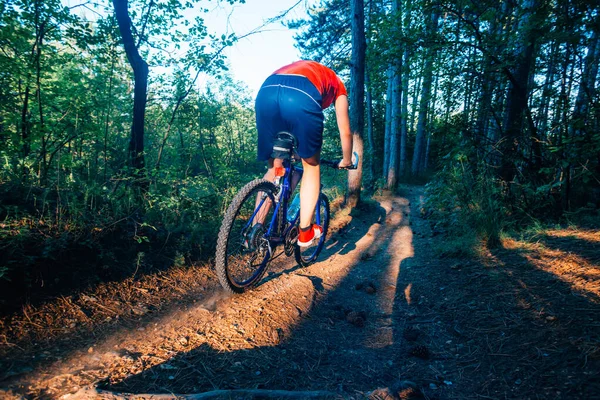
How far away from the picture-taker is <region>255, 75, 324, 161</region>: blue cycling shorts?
221 cm

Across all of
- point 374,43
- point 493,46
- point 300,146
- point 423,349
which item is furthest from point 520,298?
point 374,43

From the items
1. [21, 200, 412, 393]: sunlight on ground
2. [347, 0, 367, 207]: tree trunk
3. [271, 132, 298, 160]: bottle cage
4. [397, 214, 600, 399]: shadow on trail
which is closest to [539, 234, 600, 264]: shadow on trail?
[397, 214, 600, 399]: shadow on trail

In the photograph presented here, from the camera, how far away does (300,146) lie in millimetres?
2367

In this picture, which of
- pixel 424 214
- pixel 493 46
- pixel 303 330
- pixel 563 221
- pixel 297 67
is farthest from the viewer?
pixel 424 214

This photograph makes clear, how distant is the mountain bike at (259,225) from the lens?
7.47 ft

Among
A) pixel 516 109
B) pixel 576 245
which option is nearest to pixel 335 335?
pixel 576 245

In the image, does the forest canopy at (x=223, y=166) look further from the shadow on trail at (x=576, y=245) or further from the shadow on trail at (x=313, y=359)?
the shadow on trail at (x=313, y=359)

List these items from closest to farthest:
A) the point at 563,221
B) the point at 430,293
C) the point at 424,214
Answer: the point at 430,293 → the point at 563,221 → the point at 424,214

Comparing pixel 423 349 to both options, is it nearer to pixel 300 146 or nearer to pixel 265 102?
pixel 300 146

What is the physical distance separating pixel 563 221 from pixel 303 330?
4.11 metres

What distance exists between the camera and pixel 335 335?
209cm

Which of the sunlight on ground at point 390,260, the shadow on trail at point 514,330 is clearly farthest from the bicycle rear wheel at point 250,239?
the shadow on trail at point 514,330

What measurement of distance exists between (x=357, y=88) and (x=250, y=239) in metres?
5.06

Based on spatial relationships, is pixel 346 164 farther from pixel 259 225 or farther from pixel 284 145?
pixel 259 225
